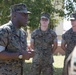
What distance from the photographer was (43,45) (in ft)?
21.9

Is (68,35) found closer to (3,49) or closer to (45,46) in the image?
(45,46)

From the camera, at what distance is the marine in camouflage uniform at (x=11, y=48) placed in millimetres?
4086

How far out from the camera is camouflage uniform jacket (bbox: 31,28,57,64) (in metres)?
6.66

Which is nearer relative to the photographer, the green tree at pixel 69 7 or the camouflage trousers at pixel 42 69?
the camouflage trousers at pixel 42 69

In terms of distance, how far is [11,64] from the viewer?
4.27 metres

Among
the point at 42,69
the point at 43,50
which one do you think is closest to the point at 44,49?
the point at 43,50

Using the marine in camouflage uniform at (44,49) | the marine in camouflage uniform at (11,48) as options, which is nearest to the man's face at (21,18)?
the marine in camouflage uniform at (11,48)

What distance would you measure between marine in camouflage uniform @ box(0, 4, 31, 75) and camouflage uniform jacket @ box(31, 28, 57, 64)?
2263 mm

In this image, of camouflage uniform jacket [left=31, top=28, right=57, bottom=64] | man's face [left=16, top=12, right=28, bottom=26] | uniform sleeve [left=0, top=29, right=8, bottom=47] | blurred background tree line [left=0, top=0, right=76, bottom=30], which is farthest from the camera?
blurred background tree line [left=0, top=0, right=76, bottom=30]

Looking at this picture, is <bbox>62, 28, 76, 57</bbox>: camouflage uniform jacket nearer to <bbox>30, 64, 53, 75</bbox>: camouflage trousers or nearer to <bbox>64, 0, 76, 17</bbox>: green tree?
<bbox>30, 64, 53, 75</bbox>: camouflage trousers

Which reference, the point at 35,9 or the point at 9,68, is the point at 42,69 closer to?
the point at 9,68

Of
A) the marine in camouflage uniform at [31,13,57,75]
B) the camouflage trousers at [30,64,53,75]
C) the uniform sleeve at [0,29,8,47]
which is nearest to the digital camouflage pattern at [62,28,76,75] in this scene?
the marine in camouflage uniform at [31,13,57,75]

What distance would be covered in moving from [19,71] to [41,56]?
7.80 feet

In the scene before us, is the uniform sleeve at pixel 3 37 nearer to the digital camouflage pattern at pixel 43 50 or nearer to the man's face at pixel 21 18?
the man's face at pixel 21 18
